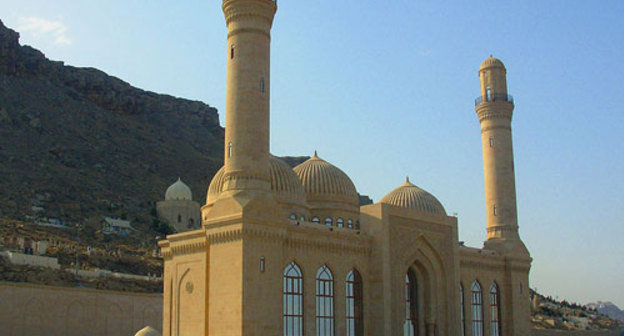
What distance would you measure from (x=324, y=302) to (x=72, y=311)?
A: 17451 mm

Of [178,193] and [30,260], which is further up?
[178,193]

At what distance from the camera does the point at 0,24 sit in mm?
88188

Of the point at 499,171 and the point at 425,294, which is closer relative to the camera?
the point at 425,294

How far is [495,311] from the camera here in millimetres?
32812

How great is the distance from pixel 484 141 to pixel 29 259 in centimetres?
2605

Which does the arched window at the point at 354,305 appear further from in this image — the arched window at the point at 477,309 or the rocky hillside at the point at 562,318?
the rocky hillside at the point at 562,318

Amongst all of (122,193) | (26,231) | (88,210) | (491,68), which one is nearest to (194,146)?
(122,193)

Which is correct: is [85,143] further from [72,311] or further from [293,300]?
[293,300]

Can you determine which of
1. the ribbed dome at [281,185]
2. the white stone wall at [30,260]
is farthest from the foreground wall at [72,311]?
the ribbed dome at [281,185]

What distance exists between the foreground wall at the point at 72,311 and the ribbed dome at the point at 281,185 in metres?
13.3

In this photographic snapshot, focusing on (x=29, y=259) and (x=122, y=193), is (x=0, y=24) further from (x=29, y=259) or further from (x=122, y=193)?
(x=29, y=259)

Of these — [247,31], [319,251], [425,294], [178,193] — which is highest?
[178,193]

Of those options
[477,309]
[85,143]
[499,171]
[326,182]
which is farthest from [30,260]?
[85,143]

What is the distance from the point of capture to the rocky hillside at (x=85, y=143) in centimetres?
6975
